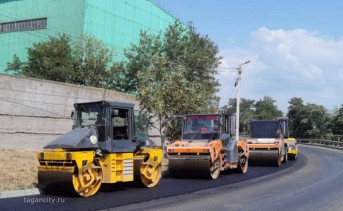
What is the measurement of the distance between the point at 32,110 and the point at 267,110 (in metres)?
79.9

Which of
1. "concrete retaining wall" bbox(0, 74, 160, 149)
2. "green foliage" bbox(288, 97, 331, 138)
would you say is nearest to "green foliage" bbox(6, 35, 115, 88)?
"concrete retaining wall" bbox(0, 74, 160, 149)

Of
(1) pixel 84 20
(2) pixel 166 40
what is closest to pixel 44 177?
(2) pixel 166 40

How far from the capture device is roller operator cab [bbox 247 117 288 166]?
1797cm

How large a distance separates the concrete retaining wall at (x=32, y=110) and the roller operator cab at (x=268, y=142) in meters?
9.08

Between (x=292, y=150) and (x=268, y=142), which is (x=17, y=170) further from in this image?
(x=292, y=150)

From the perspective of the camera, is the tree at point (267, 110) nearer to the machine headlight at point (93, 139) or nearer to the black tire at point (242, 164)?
the black tire at point (242, 164)

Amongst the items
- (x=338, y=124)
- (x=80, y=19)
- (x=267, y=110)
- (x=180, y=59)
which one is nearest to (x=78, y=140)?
(x=180, y=59)

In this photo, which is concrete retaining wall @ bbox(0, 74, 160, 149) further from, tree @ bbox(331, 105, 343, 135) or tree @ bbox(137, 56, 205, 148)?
tree @ bbox(331, 105, 343, 135)

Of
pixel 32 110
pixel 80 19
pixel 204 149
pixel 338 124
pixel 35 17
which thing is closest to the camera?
pixel 204 149

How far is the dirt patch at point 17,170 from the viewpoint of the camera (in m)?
10.2

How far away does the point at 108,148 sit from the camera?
9.64 m

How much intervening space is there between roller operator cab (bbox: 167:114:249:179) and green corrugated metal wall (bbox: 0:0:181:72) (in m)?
25.1

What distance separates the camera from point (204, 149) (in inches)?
496

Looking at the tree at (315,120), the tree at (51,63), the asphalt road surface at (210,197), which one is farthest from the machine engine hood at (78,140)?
the tree at (315,120)
